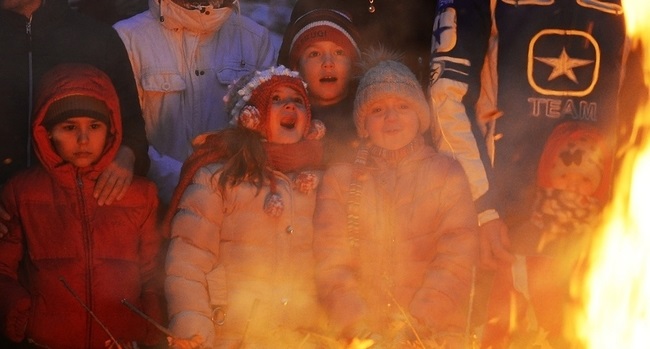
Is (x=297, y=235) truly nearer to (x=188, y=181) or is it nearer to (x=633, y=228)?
(x=188, y=181)

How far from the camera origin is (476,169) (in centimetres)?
548

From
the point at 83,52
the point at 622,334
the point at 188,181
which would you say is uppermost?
the point at 83,52

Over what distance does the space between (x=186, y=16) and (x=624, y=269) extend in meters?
2.80

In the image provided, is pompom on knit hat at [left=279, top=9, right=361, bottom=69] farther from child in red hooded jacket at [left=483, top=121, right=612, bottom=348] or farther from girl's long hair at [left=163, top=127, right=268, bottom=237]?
child in red hooded jacket at [left=483, top=121, right=612, bottom=348]

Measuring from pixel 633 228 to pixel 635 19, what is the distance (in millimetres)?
1129

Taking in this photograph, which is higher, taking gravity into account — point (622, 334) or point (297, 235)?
point (297, 235)

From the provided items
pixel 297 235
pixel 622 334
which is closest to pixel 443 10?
Answer: pixel 297 235

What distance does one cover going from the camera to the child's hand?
544cm

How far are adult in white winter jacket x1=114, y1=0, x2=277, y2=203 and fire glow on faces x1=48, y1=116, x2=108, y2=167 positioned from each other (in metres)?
0.52

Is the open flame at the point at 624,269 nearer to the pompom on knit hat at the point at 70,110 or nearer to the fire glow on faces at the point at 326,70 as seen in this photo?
the fire glow on faces at the point at 326,70

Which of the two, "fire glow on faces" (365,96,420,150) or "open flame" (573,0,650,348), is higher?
"fire glow on faces" (365,96,420,150)

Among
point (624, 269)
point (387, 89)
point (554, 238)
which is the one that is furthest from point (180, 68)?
point (624, 269)

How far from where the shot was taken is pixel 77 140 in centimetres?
541

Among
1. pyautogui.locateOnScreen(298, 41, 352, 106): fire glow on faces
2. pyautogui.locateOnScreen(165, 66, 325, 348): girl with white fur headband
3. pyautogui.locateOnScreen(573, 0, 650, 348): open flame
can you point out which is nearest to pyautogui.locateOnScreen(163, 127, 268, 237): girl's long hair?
pyautogui.locateOnScreen(165, 66, 325, 348): girl with white fur headband
